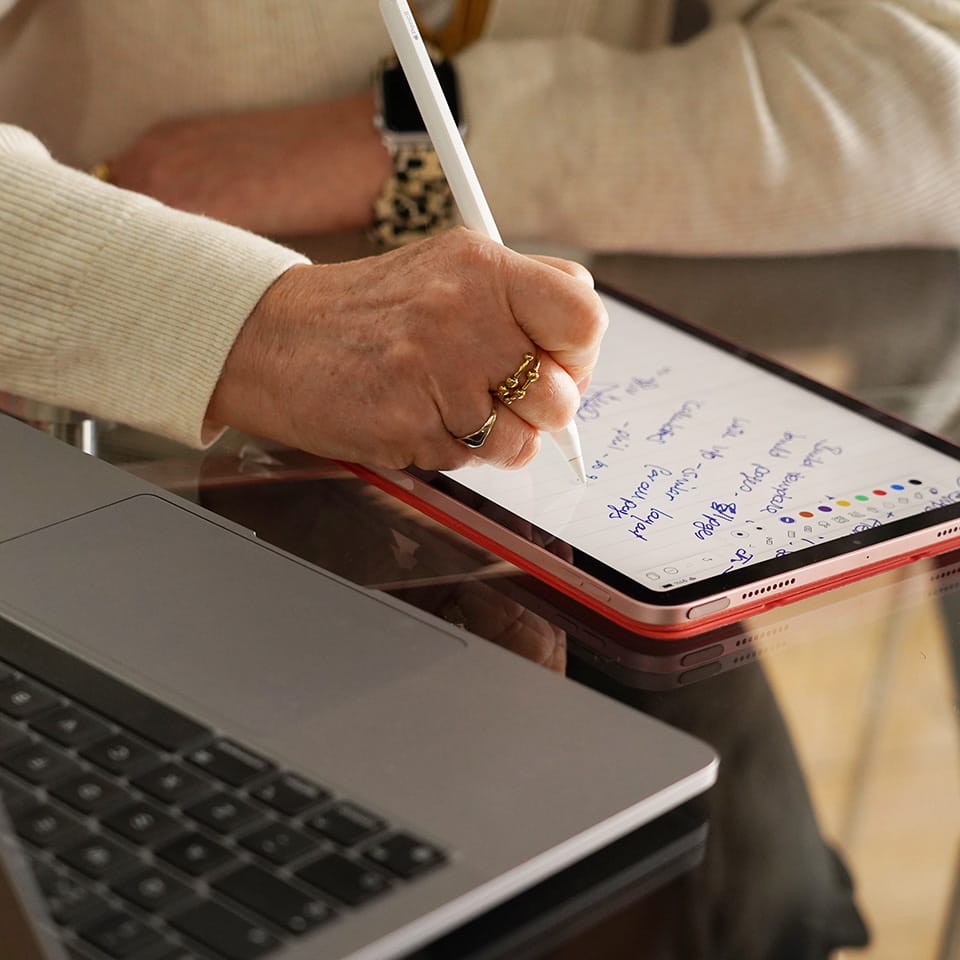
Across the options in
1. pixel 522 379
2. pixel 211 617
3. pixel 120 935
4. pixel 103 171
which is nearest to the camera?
pixel 120 935

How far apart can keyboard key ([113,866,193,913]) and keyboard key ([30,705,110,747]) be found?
56 mm

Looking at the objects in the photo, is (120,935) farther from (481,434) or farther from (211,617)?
(481,434)

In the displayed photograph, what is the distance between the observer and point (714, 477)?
561 millimetres

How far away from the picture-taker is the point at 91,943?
0.29 metres

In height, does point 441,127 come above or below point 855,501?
above

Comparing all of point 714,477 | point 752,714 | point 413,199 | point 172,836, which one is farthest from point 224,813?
point 413,199

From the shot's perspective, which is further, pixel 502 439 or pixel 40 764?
pixel 502 439

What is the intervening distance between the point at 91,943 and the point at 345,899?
2.3 inches

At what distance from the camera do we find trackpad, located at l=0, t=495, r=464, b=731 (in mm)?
387

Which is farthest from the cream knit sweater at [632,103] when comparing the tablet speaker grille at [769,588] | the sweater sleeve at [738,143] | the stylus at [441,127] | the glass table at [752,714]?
the tablet speaker grille at [769,588]

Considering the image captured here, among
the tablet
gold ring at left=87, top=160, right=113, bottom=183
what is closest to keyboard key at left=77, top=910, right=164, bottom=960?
the tablet

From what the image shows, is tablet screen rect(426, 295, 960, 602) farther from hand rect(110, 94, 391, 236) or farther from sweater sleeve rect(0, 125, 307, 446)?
hand rect(110, 94, 391, 236)

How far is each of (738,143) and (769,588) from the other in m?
0.51

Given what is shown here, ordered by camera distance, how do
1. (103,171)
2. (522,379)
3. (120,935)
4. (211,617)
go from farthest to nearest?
(103,171), (522,379), (211,617), (120,935)
